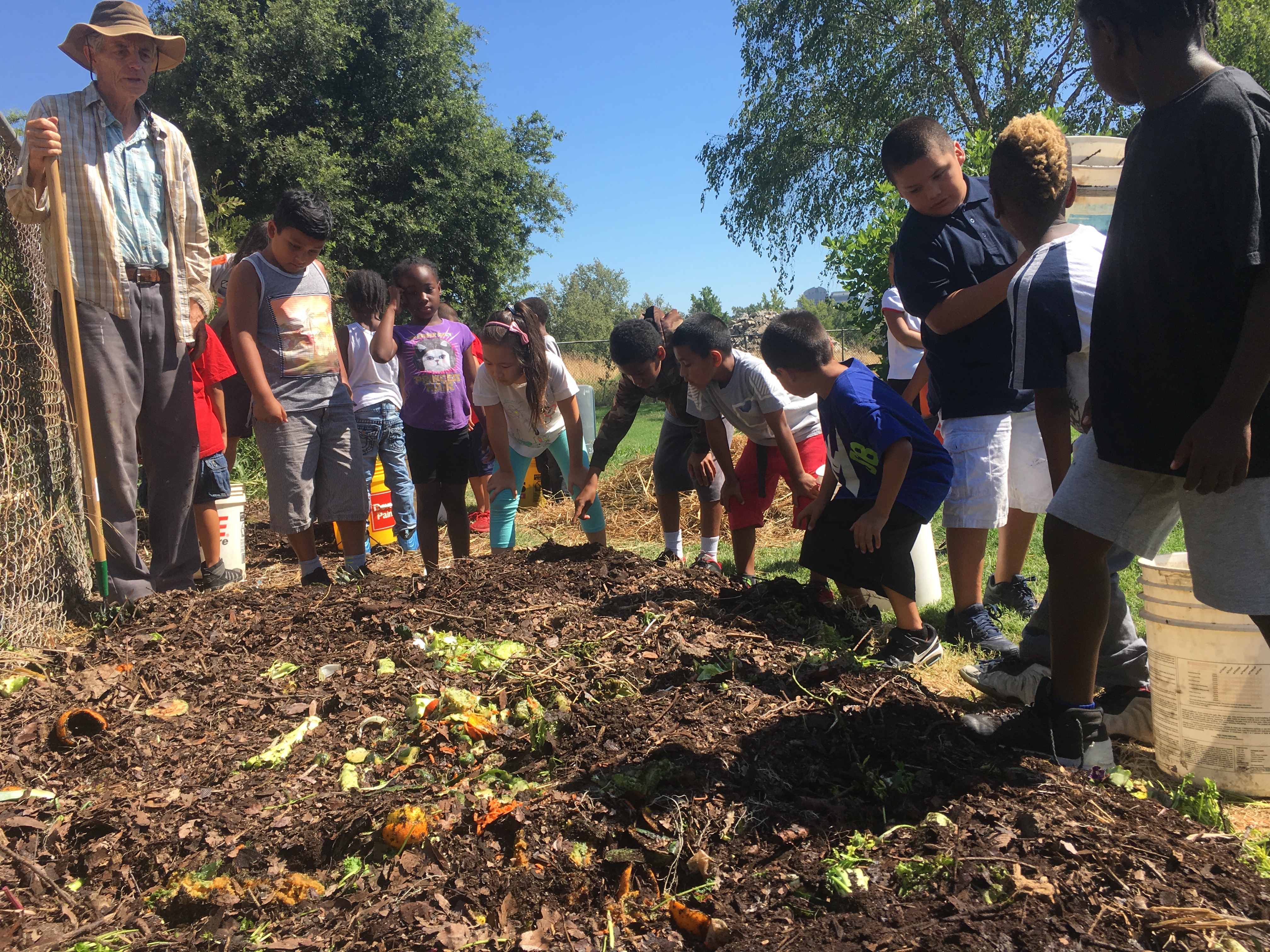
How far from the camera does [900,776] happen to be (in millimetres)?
2309

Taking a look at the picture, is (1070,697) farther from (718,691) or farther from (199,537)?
(199,537)

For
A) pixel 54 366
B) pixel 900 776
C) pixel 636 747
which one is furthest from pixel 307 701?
pixel 54 366

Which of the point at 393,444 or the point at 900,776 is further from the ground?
the point at 393,444

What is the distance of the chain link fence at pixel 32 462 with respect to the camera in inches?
155

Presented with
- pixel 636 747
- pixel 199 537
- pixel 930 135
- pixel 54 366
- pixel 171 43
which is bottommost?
pixel 636 747

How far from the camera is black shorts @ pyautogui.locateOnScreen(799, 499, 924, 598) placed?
11.6 ft

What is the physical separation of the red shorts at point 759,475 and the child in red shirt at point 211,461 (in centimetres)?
312

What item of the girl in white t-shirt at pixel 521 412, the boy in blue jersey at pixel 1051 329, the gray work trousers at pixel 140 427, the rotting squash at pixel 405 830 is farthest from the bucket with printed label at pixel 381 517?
the boy in blue jersey at pixel 1051 329

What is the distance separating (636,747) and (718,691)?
1.54 ft

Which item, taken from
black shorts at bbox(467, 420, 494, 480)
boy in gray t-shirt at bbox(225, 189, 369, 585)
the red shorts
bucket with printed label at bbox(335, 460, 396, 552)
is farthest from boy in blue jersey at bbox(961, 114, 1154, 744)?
bucket with printed label at bbox(335, 460, 396, 552)

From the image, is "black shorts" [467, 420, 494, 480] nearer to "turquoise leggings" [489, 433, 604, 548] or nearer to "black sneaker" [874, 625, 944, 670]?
"turquoise leggings" [489, 433, 604, 548]

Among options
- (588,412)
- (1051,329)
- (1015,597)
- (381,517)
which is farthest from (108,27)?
(588,412)

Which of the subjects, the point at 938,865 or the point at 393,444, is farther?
the point at 393,444

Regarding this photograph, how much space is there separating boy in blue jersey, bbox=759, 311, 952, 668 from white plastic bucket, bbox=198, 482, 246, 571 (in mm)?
3697
